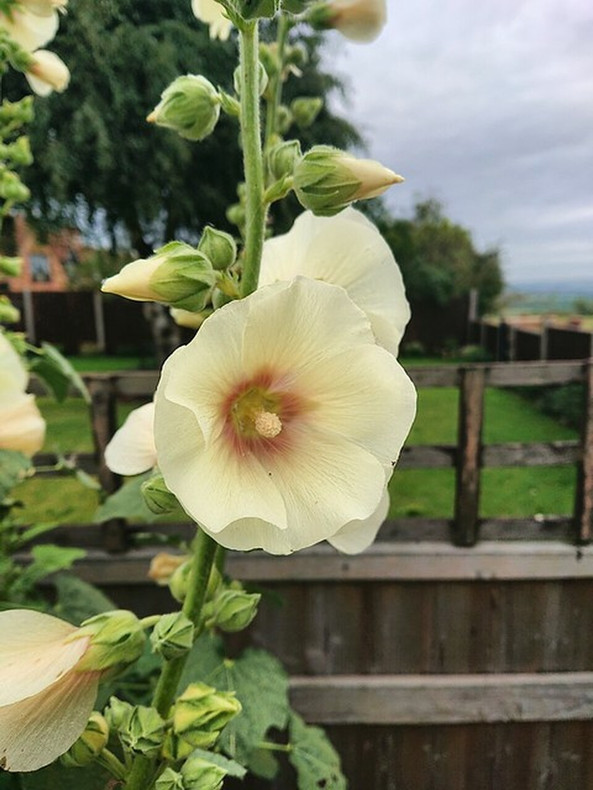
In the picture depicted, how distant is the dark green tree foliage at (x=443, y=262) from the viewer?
6.30 metres

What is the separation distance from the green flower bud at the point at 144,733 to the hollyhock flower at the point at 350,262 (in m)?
0.27

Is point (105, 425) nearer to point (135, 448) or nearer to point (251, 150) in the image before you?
point (135, 448)

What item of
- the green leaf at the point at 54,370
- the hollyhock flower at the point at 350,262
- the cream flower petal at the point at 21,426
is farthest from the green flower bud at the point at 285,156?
the green leaf at the point at 54,370

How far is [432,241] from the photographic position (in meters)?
7.37

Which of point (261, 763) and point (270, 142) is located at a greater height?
point (270, 142)

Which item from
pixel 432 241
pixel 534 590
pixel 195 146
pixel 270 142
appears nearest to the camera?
pixel 270 142

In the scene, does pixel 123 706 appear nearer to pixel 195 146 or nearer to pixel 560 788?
pixel 560 788

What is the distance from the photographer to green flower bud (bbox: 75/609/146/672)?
0.34 metres

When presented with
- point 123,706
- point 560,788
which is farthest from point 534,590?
point 123,706

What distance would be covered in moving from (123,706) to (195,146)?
228cm

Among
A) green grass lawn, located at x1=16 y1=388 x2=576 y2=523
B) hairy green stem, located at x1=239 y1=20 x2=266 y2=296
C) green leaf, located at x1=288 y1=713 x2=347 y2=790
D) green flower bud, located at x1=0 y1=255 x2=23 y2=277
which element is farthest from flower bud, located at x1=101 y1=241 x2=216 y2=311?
green grass lawn, located at x1=16 y1=388 x2=576 y2=523

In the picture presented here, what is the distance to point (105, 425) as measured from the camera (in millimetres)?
1372

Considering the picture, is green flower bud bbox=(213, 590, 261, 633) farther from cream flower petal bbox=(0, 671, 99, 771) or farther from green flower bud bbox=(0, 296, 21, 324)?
green flower bud bbox=(0, 296, 21, 324)

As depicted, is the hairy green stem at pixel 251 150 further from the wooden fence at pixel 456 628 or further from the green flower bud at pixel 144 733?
the wooden fence at pixel 456 628
